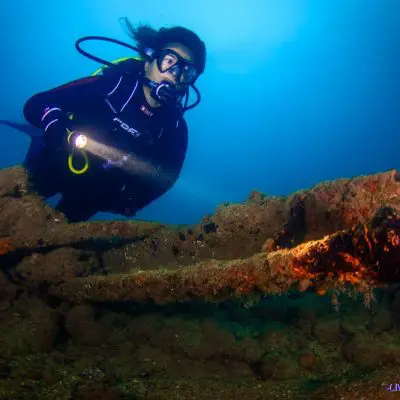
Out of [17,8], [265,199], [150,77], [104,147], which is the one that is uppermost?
[17,8]

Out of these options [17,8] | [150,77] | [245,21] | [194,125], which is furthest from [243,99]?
[150,77]

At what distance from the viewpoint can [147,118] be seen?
602cm

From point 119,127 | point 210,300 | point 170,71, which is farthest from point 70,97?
point 210,300

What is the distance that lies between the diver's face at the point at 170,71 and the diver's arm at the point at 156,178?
2.81ft

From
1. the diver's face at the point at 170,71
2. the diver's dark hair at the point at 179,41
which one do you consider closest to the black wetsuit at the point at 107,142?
the diver's face at the point at 170,71

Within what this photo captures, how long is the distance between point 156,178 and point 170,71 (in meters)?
2.03

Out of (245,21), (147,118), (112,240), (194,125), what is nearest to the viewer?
(112,240)

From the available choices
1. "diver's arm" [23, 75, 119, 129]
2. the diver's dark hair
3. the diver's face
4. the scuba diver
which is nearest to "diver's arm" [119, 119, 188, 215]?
the scuba diver

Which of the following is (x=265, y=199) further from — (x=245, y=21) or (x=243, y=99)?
(x=243, y=99)

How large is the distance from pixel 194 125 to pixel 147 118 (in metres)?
93.4

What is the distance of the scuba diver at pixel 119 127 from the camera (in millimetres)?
5359

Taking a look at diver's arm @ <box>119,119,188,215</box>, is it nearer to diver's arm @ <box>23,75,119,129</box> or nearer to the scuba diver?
the scuba diver

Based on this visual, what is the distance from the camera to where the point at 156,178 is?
6594 millimetres

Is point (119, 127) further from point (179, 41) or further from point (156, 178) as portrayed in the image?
point (179, 41)
